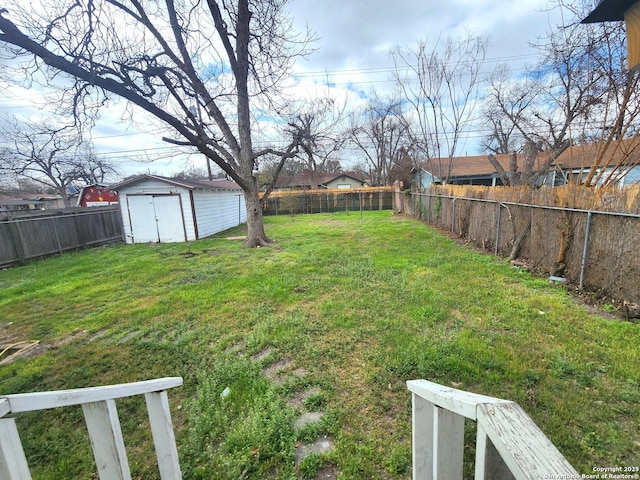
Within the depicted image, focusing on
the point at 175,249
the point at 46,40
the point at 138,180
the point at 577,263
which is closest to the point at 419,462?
the point at 577,263

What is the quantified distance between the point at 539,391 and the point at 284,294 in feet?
11.6

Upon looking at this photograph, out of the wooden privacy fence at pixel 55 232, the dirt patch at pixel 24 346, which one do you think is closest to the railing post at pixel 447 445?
the dirt patch at pixel 24 346

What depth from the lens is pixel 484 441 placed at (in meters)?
0.75

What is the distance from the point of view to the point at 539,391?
2336mm

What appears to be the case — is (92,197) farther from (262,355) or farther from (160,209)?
(262,355)

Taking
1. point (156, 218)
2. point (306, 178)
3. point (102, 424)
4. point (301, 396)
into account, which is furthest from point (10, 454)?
point (306, 178)

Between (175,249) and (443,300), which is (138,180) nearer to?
(175,249)

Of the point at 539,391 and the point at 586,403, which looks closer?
the point at 586,403

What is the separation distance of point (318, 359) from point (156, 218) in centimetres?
1126

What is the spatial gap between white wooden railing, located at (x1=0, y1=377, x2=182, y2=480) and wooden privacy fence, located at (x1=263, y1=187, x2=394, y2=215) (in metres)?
21.5

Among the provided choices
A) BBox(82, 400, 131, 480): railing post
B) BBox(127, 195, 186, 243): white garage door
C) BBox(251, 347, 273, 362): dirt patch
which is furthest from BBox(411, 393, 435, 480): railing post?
BBox(127, 195, 186, 243): white garage door

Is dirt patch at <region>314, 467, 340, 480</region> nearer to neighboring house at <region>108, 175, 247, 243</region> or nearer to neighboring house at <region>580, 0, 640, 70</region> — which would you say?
neighboring house at <region>580, 0, 640, 70</region>

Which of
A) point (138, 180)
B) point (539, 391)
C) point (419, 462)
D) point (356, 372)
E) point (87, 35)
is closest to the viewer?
point (419, 462)

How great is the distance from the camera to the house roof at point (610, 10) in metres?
2.21
